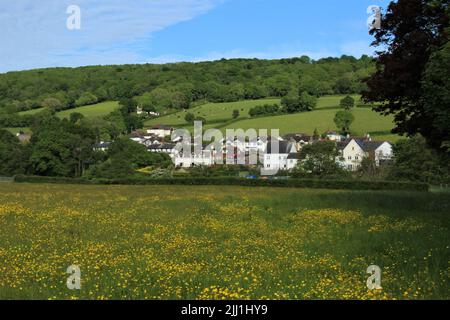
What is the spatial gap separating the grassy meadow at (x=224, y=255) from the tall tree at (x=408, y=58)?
4.91 m

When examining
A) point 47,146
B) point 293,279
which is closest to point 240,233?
point 293,279

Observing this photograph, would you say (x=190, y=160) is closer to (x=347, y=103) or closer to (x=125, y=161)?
(x=347, y=103)

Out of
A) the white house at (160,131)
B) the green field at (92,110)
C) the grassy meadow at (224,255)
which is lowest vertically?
the grassy meadow at (224,255)

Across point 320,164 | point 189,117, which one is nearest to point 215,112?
point 189,117

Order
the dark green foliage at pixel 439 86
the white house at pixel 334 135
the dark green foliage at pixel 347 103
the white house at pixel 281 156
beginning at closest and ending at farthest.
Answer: the dark green foliage at pixel 439 86 < the white house at pixel 334 135 < the white house at pixel 281 156 < the dark green foliage at pixel 347 103

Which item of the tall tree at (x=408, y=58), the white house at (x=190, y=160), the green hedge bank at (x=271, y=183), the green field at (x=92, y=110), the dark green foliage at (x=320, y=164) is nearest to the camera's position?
the tall tree at (x=408, y=58)

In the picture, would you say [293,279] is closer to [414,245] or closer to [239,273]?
[239,273]

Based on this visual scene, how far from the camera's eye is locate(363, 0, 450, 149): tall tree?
867 inches

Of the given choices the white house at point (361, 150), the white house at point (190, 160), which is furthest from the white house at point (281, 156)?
the white house at point (190, 160)

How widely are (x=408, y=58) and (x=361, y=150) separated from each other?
4758 inches

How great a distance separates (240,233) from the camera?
1773cm

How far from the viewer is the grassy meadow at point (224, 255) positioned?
962 cm

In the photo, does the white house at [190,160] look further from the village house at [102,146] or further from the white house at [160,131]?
the village house at [102,146]

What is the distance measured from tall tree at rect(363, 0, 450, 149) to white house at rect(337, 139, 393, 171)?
100442mm
